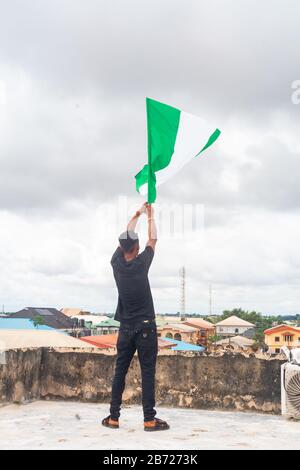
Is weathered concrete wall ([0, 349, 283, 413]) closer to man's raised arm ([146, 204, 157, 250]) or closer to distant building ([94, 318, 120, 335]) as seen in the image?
man's raised arm ([146, 204, 157, 250])

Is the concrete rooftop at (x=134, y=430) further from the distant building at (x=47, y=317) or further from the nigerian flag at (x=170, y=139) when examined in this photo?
the distant building at (x=47, y=317)

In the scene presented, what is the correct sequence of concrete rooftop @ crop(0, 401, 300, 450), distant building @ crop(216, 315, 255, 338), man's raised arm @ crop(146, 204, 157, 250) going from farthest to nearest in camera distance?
distant building @ crop(216, 315, 255, 338)
man's raised arm @ crop(146, 204, 157, 250)
concrete rooftop @ crop(0, 401, 300, 450)

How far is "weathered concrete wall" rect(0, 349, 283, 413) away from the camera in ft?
16.1

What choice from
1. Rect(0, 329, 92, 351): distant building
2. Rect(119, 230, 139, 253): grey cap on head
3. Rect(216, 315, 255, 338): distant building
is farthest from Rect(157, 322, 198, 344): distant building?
Rect(119, 230, 139, 253): grey cap on head

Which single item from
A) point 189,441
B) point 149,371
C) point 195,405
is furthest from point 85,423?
point 195,405

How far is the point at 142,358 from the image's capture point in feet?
13.0

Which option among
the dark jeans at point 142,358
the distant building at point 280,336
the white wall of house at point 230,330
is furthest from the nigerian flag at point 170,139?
the white wall of house at point 230,330

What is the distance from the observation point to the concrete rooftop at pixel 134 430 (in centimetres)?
344

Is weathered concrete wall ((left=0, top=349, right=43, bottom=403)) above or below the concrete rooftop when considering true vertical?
above

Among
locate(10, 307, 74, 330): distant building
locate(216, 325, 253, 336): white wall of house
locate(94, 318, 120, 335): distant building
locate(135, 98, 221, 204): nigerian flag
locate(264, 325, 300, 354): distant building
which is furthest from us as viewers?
locate(216, 325, 253, 336): white wall of house

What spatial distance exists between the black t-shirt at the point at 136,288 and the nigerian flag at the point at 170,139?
26.2 inches

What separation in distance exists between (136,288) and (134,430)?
1.05 metres

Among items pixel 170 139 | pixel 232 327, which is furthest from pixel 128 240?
pixel 232 327
